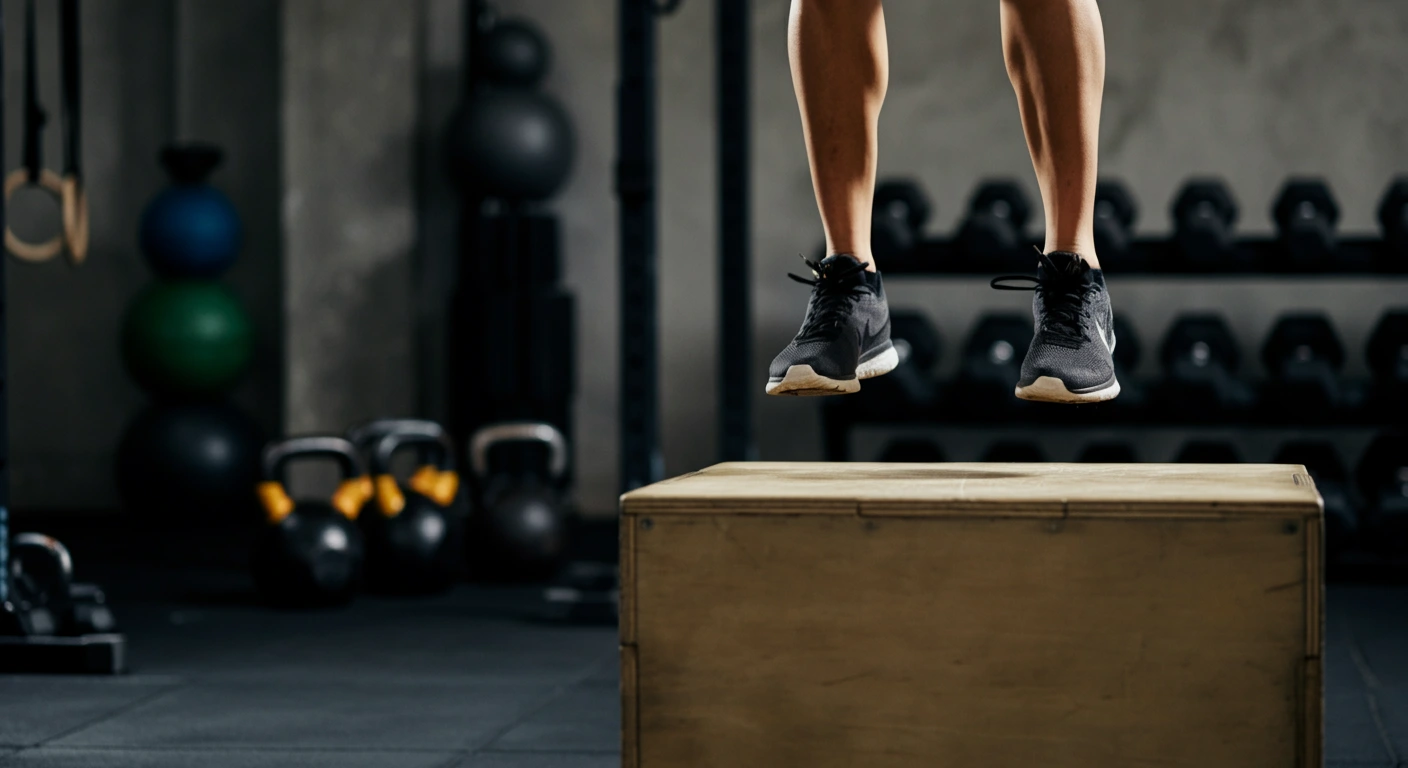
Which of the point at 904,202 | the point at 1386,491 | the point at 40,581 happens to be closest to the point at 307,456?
the point at 40,581

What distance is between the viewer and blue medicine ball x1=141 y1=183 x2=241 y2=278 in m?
5.74

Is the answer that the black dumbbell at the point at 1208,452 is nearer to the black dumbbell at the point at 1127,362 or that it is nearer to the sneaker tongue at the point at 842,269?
the black dumbbell at the point at 1127,362

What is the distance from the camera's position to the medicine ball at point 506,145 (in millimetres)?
5637

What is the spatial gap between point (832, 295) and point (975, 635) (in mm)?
487

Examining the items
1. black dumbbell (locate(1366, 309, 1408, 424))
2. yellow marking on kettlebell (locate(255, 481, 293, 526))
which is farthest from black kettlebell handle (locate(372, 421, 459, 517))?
black dumbbell (locate(1366, 309, 1408, 424))

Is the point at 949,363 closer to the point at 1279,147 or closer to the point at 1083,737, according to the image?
the point at 1279,147

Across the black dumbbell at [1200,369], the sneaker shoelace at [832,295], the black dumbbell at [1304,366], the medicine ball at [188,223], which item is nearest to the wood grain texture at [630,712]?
the sneaker shoelace at [832,295]

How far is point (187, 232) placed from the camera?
18.8 feet

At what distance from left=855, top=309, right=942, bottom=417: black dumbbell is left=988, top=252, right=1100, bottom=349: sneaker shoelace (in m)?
3.05

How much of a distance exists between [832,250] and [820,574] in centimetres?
50

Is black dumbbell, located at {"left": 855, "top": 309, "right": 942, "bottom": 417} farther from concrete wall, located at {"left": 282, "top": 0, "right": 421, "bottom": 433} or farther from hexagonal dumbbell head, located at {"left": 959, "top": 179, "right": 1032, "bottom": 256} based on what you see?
concrete wall, located at {"left": 282, "top": 0, "right": 421, "bottom": 433}

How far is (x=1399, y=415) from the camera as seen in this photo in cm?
481

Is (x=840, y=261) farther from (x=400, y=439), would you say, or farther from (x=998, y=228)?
(x=998, y=228)

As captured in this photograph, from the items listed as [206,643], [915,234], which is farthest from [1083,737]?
[915,234]
